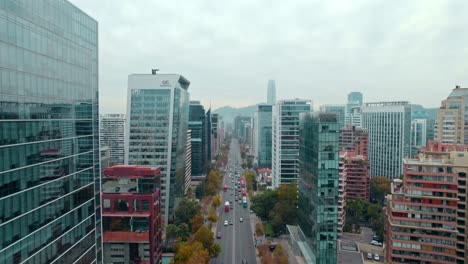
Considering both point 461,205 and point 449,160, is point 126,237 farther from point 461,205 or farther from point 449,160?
point 449,160

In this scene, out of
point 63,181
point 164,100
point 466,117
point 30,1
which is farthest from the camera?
point 466,117

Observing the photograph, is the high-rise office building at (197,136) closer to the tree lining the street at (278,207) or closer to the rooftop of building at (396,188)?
the tree lining the street at (278,207)

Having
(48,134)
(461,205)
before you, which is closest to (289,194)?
(461,205)

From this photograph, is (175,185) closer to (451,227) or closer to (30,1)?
(451,227)

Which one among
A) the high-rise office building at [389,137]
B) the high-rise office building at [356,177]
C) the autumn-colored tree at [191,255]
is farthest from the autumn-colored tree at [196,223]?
the high-rise office building at [389,137]

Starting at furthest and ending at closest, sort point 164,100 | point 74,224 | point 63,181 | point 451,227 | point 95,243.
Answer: point 164,100 < point 451,227 < point 95,243 < point 74,224 < point 63,181

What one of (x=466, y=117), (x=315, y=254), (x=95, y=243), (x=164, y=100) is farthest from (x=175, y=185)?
(x=466, y=117)
